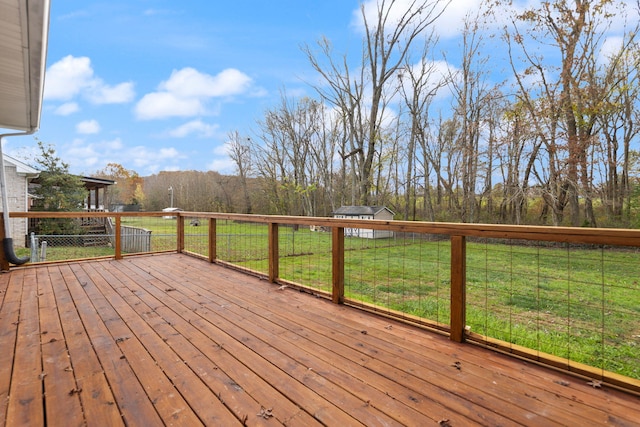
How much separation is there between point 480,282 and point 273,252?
3802 mm

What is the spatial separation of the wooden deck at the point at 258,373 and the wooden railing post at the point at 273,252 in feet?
2.78

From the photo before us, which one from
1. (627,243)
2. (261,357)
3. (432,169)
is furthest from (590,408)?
(432,169)

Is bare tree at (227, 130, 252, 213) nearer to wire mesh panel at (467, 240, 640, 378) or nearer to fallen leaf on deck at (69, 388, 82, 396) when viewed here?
wire mesh panel at (467, 240, 640, 378)

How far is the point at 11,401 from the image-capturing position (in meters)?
1.48

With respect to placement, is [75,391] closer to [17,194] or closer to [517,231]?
[517,231]

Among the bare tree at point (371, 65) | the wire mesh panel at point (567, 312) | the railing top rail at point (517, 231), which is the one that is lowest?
the wire mesh panel at point (567, 312)

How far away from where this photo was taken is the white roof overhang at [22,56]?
1.91 metres

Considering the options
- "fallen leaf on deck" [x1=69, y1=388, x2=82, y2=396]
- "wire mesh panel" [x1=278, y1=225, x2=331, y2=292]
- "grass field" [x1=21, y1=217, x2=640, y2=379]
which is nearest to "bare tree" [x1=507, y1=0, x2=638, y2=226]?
"grass field" [x1=21, y1=217, x2=640, y2=379]

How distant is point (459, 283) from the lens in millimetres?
2139

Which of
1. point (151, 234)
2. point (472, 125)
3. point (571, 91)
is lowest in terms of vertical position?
point (151, 234)

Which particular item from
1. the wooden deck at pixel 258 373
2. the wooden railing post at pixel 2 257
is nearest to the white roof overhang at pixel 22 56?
the wooden railing post at pixel 2 257

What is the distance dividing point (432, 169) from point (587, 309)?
12.0m

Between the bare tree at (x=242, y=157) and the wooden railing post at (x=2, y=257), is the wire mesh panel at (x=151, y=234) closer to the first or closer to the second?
the wooden railing post at (x=2, y=257)

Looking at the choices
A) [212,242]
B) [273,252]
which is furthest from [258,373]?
[212,242]
